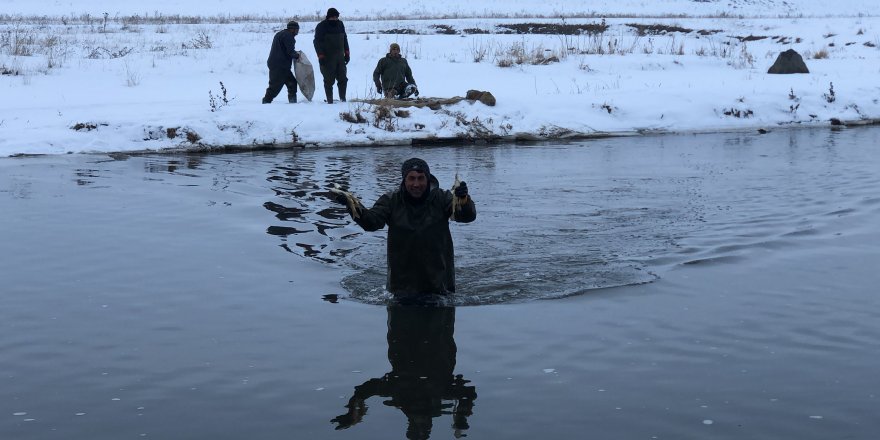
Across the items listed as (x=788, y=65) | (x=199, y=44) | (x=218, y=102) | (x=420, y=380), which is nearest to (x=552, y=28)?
(x=199, y=44)

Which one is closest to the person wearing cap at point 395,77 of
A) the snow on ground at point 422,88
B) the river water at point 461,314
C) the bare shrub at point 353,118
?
the snow on ground at point 422,88

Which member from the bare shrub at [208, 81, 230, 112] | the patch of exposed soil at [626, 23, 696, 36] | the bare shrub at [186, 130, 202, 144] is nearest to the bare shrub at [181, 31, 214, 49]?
the bare shrub at [208, 81, 230, 112]

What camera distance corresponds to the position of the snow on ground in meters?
19.7

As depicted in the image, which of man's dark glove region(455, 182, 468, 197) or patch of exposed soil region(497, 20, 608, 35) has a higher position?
patch of exposed soil region(497, 20, 608, 35)

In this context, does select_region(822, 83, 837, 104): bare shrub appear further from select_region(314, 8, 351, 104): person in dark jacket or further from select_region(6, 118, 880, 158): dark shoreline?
select_region(314, 8, 351, 104): person in dark jacket

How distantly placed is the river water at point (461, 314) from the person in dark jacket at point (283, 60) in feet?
17.1

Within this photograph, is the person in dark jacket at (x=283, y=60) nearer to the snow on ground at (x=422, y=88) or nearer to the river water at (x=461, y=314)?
the snow on ground at (x=422, y=88)

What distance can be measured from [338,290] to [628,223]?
174 inches

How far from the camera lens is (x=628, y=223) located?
12.5 metres

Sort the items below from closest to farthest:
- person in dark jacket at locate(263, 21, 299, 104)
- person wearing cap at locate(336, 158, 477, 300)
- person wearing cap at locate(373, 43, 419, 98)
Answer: person wearing cap at locate(336, 158, 477, 300), person in dark jacket at locate(263, 21, 299, 104), person wearing cap at locate(373, 43, 419, 98)

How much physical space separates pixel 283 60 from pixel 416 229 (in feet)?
41.4


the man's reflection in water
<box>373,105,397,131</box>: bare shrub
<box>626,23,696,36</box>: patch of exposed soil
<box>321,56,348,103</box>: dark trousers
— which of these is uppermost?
<box>626,23,696,36</box>: patch of exposed soil

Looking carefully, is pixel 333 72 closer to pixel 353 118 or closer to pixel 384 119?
pixel 353 118

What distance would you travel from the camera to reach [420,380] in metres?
6.79
